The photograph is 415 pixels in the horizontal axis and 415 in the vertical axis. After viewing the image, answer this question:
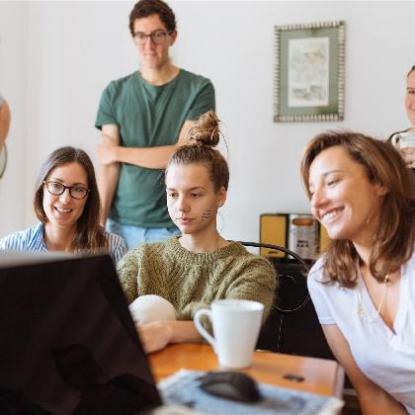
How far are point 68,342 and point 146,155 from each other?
172 centimetres

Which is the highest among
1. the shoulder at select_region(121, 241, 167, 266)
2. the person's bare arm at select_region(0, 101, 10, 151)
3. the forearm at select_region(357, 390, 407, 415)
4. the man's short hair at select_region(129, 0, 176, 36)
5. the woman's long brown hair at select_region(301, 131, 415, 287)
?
the man's short hair at select_region(129, 0, 176, 36)

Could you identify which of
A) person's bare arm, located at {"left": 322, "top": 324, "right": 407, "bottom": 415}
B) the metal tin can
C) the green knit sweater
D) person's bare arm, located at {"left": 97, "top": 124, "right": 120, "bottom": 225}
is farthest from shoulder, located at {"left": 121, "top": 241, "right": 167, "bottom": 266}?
the metal tin can

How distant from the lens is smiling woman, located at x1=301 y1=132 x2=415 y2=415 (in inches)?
46.6

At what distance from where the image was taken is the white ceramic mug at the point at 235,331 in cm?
82

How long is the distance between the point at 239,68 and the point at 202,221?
1.87 metres

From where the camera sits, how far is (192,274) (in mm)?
1306

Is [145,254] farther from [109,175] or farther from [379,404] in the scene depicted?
[109,175]

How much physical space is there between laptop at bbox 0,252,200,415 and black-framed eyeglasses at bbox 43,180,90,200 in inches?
43.6

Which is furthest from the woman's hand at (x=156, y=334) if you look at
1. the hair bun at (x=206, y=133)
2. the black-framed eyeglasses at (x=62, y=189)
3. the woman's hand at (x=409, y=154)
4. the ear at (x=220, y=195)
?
the woman's hand at (x=409, y=154)

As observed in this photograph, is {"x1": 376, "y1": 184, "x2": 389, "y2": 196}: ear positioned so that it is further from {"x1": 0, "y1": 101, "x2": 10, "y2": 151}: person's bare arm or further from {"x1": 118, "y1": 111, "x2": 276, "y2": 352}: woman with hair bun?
{"x1": 0, "y1": 101, "x2": 10, "y2": 151}: person's bare arm

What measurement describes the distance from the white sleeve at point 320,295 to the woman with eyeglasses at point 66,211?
0.68 m

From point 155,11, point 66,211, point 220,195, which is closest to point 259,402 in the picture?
point 220,195

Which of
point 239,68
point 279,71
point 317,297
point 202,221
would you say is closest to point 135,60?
point 239,68

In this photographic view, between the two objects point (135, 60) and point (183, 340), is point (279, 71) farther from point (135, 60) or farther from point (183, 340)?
point (183, 340)
